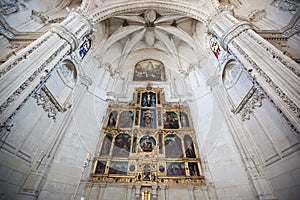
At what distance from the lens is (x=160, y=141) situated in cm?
789

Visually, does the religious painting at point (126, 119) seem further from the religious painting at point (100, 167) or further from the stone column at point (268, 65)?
the stone column at point (268, 65)

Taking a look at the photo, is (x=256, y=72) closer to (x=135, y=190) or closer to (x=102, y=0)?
(x=135, y=190)

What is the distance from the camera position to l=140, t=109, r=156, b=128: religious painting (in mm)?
8668

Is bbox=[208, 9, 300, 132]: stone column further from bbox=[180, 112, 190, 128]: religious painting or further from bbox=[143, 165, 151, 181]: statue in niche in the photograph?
bbox=[143, 165, 151, 181]: statue in niche

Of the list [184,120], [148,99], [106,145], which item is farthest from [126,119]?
[184,120]

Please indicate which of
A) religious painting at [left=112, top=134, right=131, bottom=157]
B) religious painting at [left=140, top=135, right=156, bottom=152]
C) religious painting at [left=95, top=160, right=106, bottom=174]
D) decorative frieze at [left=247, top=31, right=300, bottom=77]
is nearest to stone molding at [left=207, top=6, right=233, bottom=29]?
decorative frieze at [left=247, top=31, right=300, bottom=77]

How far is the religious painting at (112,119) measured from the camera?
8545 millimetres

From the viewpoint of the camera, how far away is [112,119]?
8852mm

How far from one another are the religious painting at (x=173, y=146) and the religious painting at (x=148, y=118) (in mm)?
1258

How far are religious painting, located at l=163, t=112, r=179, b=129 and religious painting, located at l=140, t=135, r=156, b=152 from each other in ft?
4.23

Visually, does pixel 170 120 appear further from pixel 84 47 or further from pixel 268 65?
pixel 84 47

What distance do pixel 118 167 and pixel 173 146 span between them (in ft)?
10.2

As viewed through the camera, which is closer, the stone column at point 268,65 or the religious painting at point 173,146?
the stone column at point 268,65

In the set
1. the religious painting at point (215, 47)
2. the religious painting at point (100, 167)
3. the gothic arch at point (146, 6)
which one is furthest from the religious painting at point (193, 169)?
the gothic arch at point (146, 6)
